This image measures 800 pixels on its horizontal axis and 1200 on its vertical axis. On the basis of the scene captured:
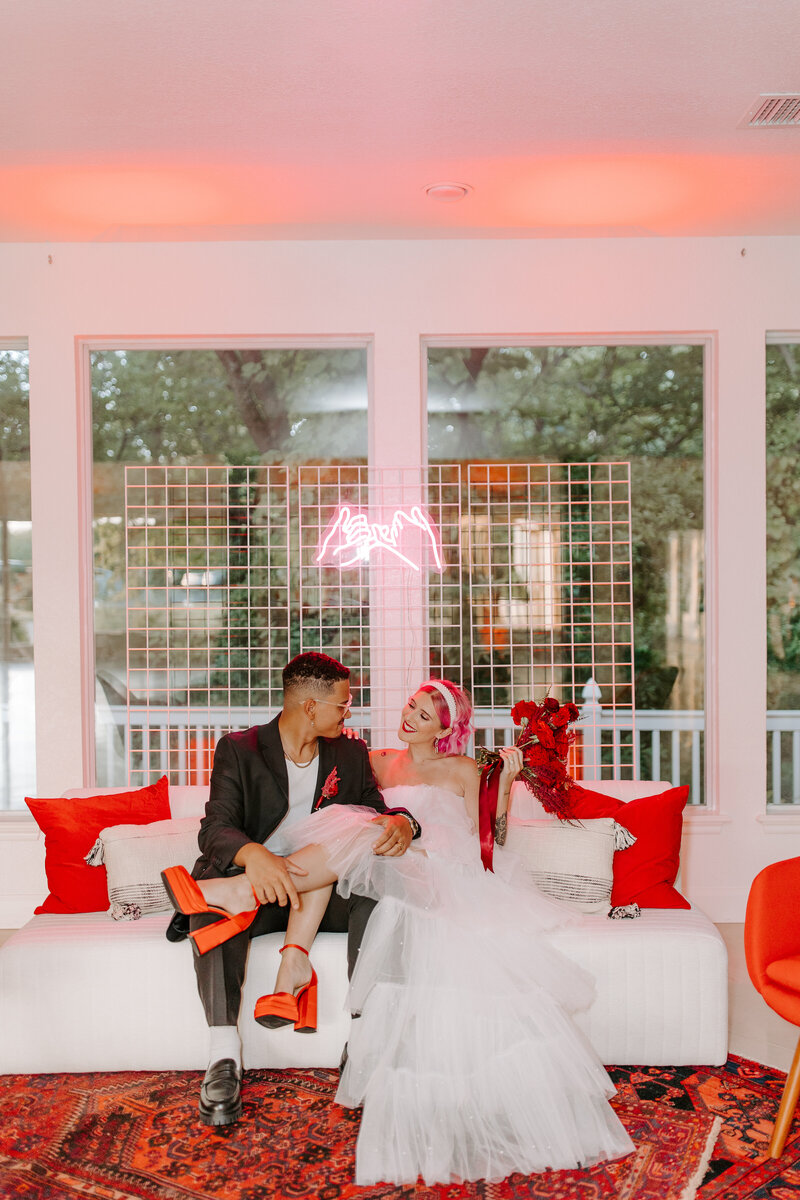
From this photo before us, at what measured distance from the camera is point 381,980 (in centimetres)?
291

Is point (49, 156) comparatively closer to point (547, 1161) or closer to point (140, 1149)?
→ point (140, 1149)

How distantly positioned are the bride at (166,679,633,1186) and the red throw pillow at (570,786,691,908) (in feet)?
1.22

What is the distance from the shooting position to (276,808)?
3477 mm

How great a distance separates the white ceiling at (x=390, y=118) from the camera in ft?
9.91

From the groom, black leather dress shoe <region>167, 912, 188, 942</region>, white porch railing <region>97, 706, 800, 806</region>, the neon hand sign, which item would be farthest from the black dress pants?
the neon hand sign

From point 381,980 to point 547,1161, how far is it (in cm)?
63

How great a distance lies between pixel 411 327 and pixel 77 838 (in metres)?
2.79

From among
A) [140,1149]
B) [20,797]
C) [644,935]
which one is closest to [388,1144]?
[140,1149]

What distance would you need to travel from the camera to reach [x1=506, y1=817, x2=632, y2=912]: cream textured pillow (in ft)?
11.5

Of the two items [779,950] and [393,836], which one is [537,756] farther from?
[779,950]

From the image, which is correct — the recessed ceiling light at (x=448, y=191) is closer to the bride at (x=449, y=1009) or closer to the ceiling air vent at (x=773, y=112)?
the ceiling air vent at (x=773, y=112)

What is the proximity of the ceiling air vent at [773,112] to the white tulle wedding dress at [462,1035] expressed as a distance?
2787 mm

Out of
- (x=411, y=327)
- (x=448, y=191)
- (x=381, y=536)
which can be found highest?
(x=448, y=191)

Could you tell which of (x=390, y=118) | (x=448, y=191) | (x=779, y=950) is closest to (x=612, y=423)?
(x=448, y=191)
